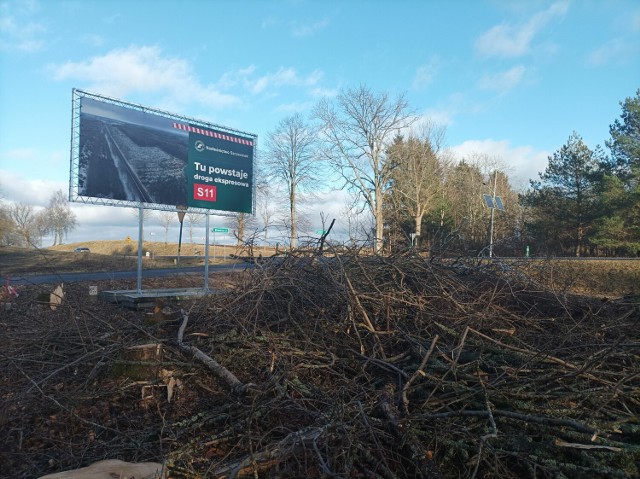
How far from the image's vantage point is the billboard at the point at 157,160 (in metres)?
9.00

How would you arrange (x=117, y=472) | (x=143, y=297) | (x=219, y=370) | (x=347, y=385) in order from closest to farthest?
(x=117, y=472)
(x=347, y=385)
(x=219, y=370)
(x=143, y=297)

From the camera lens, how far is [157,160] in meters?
9.92

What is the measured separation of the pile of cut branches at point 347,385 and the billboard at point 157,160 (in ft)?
15.6

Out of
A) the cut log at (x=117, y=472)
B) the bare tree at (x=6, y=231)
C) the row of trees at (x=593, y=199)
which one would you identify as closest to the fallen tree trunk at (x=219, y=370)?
the cut log at (x=117, y=472)

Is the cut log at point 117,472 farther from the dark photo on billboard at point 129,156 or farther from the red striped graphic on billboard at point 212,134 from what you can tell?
the red striped graphic on billboard at point 212,134

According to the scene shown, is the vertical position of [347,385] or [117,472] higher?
[347,385]

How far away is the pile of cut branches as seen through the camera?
2.69 metres

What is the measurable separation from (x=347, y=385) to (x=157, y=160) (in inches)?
313

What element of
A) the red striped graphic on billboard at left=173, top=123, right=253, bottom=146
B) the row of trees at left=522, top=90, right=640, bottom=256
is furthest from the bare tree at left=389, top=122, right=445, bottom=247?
the red striped graphic on billboard at left=173, top=123, right=253, bottom=146

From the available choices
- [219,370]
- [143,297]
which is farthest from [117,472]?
[143,297]

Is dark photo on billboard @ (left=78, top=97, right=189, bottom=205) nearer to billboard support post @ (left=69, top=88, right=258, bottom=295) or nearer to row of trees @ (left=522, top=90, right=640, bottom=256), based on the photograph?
billboard support post @ (left=69, top=88, right=258, bottom=295)

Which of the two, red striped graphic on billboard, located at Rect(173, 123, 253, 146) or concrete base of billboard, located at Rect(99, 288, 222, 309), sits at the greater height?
red striped graphic on billboard, located at Rect(173, 123, 253, 146)

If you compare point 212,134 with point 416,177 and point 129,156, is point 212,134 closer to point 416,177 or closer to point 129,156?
point 129,156

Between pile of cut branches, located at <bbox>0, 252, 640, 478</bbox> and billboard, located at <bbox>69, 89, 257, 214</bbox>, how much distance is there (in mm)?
4748
